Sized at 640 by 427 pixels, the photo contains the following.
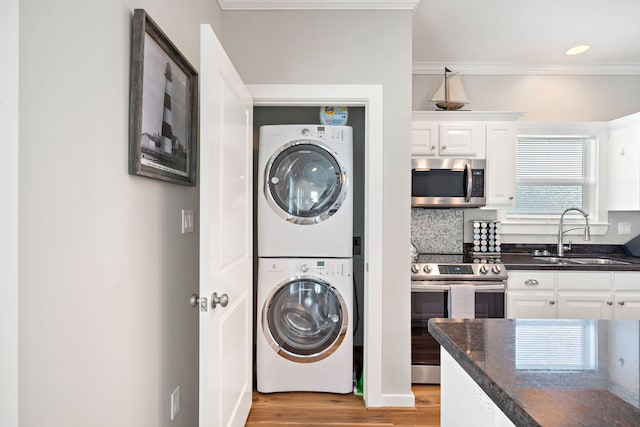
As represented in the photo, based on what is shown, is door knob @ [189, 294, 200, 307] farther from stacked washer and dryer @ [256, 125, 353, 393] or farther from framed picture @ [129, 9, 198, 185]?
stacked washer and dryer @ [256, 125, 353, 393]

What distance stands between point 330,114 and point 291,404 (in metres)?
2.01

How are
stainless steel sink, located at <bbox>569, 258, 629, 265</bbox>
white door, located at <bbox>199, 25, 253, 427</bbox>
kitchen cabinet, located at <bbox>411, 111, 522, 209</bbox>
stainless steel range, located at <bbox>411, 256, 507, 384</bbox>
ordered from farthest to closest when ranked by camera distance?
kitchen cabinet, located at <bbox>411, 111, 522, 209</bbox>, stainless steel sink, located at <bbox>569, 258, 629, 265</bbox>, stainless steel range, located at <bbox>411, 256, 507, 384</bbox>, white door, located at <bbox>199, 25, 253, 427</bbox>

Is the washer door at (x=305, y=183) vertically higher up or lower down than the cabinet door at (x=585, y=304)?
higher up

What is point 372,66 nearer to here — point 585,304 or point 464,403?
point 464,403

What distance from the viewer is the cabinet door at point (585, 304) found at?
9.50 feet

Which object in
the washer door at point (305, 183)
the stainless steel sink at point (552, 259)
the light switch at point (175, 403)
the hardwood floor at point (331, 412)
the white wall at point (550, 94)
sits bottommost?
the hardwood floor at point (331, 412)

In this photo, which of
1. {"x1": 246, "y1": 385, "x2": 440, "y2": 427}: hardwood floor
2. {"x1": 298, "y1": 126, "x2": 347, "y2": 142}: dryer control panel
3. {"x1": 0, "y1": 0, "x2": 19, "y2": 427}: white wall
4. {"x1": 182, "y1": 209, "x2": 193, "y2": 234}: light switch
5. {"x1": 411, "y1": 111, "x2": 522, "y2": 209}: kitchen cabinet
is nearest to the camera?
{"x1": 0, "y1": 0, "x2": 19, "y2": 427}: white wall

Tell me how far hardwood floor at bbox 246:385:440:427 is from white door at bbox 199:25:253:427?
22cm

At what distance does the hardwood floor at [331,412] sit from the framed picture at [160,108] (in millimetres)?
1531

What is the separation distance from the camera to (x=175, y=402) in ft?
5.46

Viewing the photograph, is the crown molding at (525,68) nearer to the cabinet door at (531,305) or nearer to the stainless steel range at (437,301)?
the stainless steel range at (437,301)

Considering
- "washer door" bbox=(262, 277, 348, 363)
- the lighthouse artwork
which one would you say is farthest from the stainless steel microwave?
the lighthouse artwork

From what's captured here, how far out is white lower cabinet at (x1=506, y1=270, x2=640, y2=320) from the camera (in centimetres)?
288

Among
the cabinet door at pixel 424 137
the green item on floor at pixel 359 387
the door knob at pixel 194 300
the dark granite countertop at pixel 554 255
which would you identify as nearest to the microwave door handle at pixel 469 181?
the cabinet door at pixel 424 137
